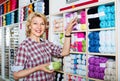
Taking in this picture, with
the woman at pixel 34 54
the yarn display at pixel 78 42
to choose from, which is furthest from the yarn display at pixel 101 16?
the woman at pixel 34 54

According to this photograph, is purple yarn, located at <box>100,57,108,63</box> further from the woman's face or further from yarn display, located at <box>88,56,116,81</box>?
the woman's face

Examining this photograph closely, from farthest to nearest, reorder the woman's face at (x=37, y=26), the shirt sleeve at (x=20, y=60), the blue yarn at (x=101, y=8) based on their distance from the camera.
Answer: the blue yarn at (x=101, y=8), the woman's face at (x=37, y=26), the shirt sleeve at (x=20, y=60)

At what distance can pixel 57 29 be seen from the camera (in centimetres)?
429

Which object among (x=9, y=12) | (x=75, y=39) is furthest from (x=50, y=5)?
(x=9, y=12)

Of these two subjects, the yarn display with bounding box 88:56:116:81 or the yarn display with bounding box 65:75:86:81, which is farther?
the yarn display with bounding box 65:75:86:81

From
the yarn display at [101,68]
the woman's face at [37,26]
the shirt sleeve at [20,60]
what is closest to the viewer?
the shirt sleeve at [20,60]

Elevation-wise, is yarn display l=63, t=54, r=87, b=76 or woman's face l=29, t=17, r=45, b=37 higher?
woman's face l=29, t=17, r=45, b=37

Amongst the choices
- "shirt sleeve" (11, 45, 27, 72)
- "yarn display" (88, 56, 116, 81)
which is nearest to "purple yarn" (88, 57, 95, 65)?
"yarn display" (88, 56, 116, 81)

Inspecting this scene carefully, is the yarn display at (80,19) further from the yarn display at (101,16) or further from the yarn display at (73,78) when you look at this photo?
the yarn display at (73,78)

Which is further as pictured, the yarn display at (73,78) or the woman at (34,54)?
the yarn display at (73,78)

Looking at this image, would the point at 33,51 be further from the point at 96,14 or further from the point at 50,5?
the point at 50,5

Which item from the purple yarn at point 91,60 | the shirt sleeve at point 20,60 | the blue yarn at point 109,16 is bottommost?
the purple yarn at point 91,60

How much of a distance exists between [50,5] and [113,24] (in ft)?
6.18

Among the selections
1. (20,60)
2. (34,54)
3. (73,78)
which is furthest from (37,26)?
(73,78)
